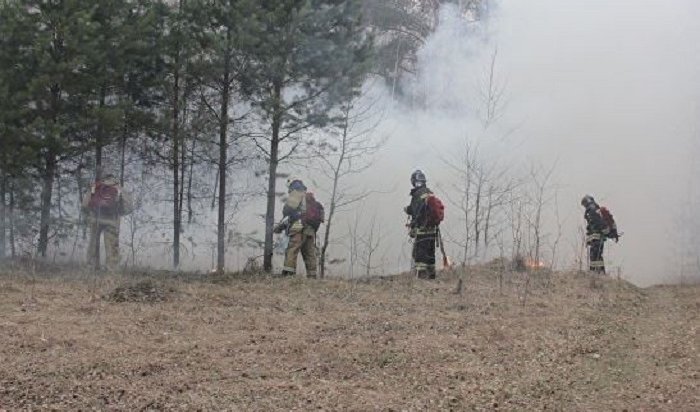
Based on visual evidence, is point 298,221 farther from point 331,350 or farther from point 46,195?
point 331,350

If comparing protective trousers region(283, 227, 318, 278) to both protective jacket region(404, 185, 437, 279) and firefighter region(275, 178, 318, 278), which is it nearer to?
firefighter region(275, 178, 318, 278)

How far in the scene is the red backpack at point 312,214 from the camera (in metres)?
11.9

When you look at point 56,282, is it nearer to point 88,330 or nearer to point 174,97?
point 88,330

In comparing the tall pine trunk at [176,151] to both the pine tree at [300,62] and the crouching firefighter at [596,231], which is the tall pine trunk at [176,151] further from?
the crouching firefighter at [596,231]

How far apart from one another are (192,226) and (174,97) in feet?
10.5

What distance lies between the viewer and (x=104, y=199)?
38.3 ft

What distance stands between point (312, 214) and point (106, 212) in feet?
11.2

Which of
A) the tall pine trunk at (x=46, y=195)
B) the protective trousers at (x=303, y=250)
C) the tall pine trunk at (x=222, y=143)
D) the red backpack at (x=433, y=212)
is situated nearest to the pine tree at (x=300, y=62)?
the tall pine trunk at (x=222, y=143)

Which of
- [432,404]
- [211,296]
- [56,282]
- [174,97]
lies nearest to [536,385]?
[432,404]

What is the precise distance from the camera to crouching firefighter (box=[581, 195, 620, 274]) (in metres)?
13.9

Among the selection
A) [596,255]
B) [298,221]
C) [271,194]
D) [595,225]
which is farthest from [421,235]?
[596,255]

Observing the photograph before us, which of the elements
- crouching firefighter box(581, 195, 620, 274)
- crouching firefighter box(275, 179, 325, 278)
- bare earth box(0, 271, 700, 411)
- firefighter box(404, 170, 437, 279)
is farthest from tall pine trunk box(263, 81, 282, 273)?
crouching firefighter box(581, 195, 620, 274)

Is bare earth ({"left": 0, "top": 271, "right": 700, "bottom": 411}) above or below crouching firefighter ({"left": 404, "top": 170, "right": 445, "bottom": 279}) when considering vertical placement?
below

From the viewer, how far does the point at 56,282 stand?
31.7 feet
